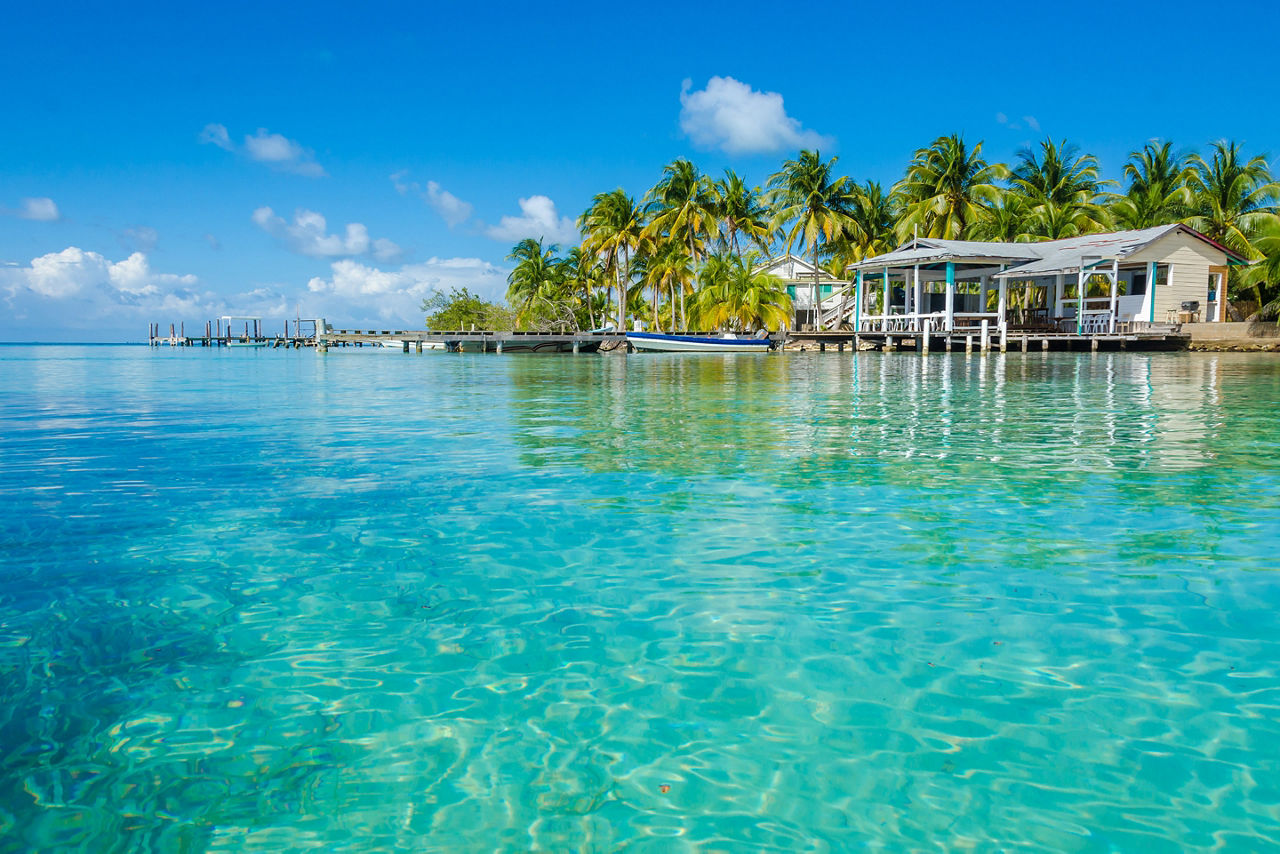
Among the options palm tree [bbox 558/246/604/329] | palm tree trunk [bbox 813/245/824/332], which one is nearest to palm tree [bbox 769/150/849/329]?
palm tree trunk [bbox 813/245/824/332]

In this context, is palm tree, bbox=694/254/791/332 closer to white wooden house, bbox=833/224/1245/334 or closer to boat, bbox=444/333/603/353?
white wooden house, bbox=833/224/1245/334

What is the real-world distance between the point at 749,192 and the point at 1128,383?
34.1 meters

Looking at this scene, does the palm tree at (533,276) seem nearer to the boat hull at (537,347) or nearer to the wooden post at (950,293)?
the boat hull at (537,347)

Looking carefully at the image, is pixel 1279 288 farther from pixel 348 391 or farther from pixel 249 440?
pixel 249 440

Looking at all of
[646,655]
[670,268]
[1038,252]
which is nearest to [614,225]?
[670,268]

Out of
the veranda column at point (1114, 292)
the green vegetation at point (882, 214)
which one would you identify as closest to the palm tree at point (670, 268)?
the green vegetation at point (882, 214)

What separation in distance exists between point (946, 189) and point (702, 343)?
1497 cm

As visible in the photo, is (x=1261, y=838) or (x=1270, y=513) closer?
(x=1261, y=838)

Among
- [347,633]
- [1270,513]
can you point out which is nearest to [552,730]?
[347,633]

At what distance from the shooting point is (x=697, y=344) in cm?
4309

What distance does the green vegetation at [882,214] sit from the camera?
4009cm

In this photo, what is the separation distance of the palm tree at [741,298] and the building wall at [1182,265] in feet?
53.4

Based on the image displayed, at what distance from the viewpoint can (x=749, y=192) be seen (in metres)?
49.0

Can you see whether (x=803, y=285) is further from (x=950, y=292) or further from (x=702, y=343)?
(x=950, y=292)
